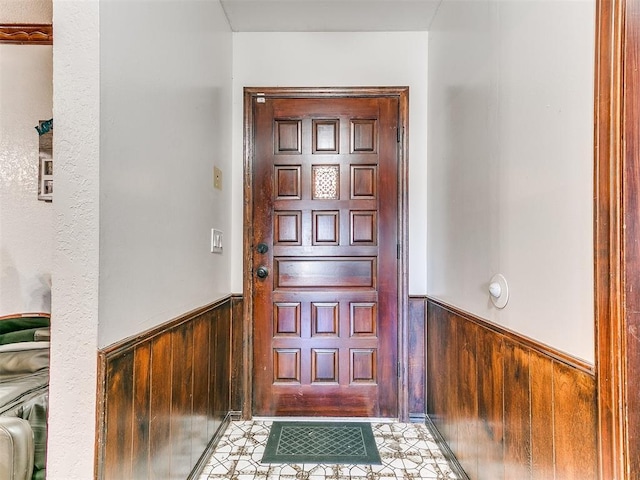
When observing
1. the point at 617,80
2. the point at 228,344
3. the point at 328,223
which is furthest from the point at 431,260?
the point at 617,80

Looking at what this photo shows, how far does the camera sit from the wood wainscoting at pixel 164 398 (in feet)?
3.12

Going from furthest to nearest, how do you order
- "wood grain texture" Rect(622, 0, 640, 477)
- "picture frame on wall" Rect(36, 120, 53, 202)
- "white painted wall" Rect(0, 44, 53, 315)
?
"white painted wall" Rect(0, 44, 53, 315) < "picture frame on wall" Rect(36, 120, 53, 202) < "wood grain texture" Rect(622, 0, 640, 477)

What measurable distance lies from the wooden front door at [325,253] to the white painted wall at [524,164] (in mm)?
475

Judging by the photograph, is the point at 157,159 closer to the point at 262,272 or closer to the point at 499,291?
the point at 262,272

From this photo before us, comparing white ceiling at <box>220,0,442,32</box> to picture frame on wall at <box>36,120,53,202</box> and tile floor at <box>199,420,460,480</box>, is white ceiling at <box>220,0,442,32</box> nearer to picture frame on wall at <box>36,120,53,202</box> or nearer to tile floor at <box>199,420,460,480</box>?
picture frame on wall at <box>36,120,53,202</box>

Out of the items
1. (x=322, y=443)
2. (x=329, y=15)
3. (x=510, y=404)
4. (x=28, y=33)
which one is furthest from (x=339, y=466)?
(x=329, y=15)

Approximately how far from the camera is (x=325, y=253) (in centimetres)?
224

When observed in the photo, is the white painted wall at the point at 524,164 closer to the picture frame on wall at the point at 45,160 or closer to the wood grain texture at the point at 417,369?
the wood grain texture at the point at 417,369

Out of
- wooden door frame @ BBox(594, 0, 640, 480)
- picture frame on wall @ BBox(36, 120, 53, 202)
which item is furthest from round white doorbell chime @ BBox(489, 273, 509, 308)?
picture frame on wall @ BBox(36, 120, 53, 202)

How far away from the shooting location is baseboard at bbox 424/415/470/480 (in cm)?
161

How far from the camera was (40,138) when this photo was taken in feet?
4.76

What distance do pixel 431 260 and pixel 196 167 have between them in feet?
4.52

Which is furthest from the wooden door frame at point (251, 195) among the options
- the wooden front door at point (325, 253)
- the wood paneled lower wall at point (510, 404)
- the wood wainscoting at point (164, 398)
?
the wood paneled lower wall at point (510, 404)

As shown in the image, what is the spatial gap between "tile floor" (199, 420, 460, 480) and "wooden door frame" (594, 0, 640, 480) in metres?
1.09
